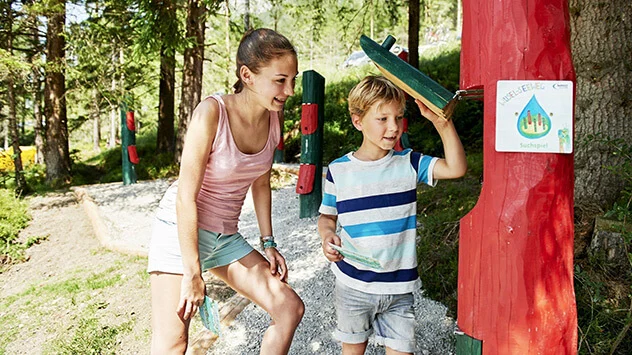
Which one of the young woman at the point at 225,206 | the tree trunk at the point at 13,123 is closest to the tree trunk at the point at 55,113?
the tree trunk at the point at 13,123

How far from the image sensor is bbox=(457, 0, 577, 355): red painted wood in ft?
5.41

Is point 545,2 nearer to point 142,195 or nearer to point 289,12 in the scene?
point 142,195

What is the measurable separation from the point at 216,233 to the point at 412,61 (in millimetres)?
8200

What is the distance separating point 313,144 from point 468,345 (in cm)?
449

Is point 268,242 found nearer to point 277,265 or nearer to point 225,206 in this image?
point 277,265

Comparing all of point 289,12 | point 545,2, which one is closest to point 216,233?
point 545,2

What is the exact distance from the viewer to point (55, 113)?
11.3 m

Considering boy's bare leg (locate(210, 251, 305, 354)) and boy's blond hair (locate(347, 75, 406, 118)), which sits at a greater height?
boy's blond hair (locate(347, 75, 406, 118))

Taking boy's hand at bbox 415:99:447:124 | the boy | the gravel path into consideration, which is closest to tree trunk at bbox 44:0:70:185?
the gravel path

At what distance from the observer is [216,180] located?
2.22 metres

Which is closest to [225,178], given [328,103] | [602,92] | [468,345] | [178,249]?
[178,249]

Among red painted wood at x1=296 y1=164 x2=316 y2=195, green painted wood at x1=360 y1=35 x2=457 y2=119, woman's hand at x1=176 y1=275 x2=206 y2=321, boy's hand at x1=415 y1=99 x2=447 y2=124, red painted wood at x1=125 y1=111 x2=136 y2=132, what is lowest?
woman's hand at x1=176 y1=275 x2=206 y2=321

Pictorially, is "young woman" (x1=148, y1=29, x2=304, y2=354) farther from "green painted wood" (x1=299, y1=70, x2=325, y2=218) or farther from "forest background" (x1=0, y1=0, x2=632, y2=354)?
"green painted wood" (x1=299, y1=70, x2=325, y2=218)

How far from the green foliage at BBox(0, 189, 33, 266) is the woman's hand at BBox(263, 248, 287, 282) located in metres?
5.74
